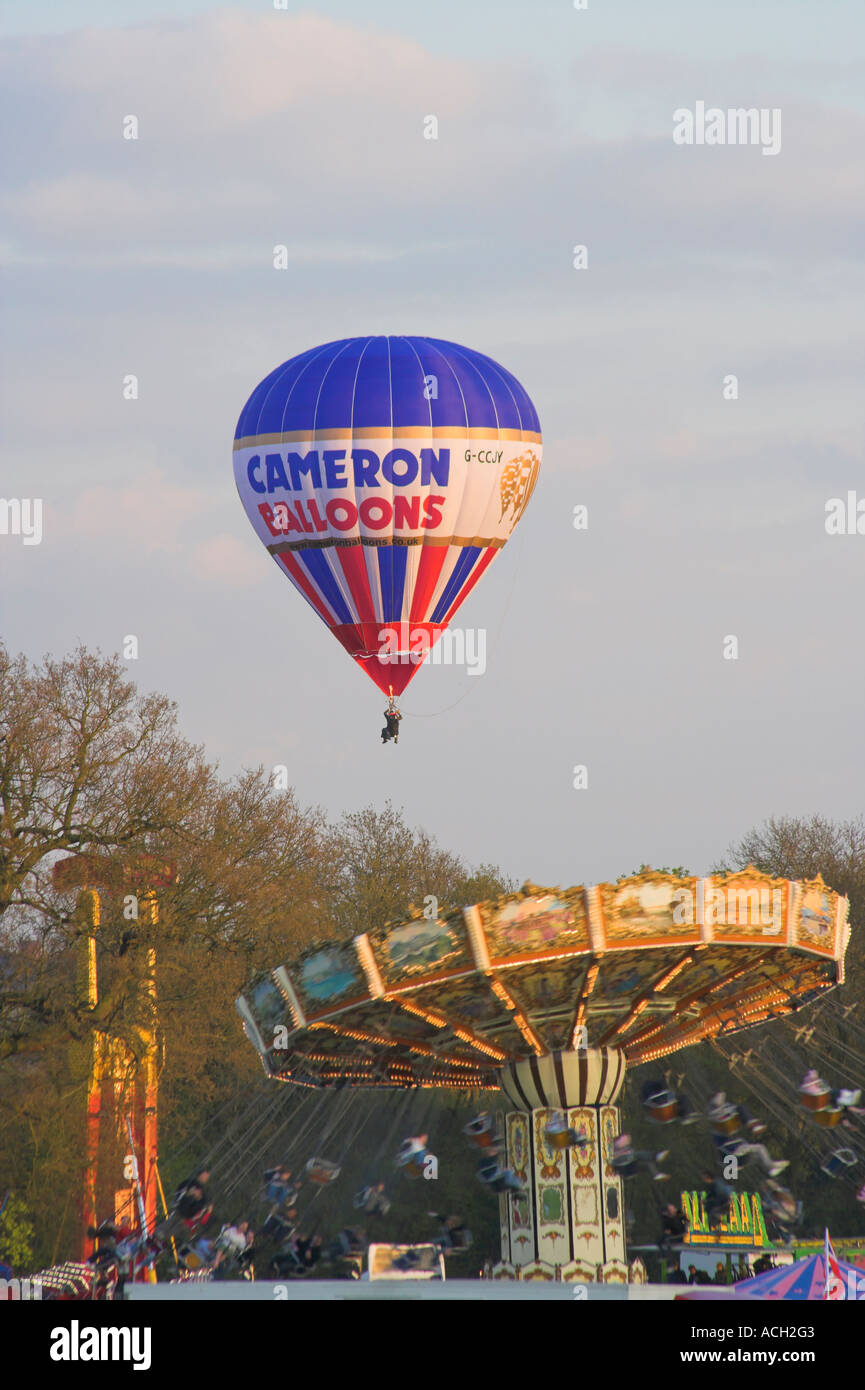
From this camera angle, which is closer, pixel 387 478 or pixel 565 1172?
pixel 565 1172

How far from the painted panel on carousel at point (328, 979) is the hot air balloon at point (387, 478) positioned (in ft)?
49.0

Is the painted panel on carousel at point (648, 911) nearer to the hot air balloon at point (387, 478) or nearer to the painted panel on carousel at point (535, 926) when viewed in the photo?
the painted panel on carousel at point (535, 926)

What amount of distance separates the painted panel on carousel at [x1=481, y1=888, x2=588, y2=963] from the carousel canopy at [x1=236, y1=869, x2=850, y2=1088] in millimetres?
21

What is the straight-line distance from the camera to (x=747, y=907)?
104 feet

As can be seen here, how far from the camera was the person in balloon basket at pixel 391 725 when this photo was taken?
45.4 m

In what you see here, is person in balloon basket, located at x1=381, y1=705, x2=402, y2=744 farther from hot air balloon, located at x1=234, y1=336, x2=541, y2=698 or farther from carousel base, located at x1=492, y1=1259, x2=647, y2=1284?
carousel base, located at x1=492, y1=1259, x2=647, y2=1284

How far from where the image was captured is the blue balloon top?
146ft

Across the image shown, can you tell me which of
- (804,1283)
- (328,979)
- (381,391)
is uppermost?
(381,391)

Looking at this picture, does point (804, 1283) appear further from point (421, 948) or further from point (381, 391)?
point (381, 391)

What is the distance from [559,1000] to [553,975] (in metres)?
1.63

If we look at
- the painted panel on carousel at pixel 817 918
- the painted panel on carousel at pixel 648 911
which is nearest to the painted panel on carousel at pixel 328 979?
the painted panel on carousel at pixel 648 911

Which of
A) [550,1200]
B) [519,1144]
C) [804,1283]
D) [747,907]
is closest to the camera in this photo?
[804,1283]

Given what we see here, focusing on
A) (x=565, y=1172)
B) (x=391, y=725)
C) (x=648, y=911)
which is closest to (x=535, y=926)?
(x=648, y=911)

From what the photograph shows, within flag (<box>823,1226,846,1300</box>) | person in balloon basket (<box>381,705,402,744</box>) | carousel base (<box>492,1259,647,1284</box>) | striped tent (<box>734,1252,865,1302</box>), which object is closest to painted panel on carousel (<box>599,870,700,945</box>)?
striped tent (<box>734,1252,865,1302</box>)
